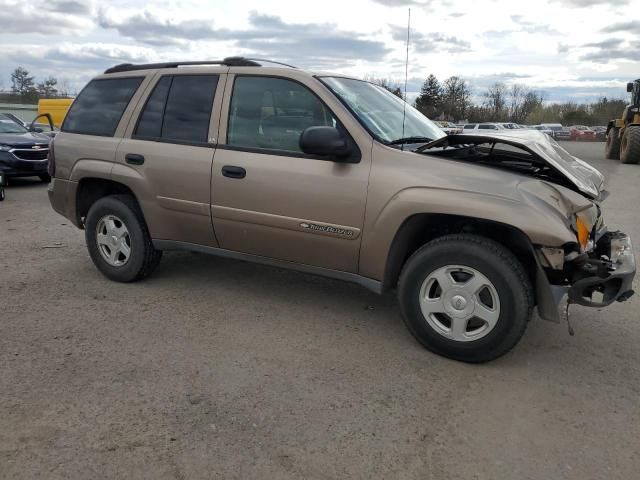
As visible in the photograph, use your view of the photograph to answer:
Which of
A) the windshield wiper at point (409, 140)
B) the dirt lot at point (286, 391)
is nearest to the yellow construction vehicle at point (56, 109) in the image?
the dirt lot at point (286, 391)

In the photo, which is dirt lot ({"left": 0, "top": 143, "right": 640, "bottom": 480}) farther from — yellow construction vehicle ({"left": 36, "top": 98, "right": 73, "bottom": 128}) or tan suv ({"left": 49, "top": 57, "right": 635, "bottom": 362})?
yellow construction vehicle ({"left": 36, "top": 98, "right": 73, "bottom": 128})

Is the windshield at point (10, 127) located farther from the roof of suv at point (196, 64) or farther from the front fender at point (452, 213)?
the front fender at point (452, 213)

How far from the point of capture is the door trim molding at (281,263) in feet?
12.4

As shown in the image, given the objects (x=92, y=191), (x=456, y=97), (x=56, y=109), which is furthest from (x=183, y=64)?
(x=456, y=97)

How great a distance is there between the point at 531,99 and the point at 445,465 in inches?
3387

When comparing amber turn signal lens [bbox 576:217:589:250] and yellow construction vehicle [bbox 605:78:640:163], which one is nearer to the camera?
amber turn signal lens [bbox 576:217:589:250]

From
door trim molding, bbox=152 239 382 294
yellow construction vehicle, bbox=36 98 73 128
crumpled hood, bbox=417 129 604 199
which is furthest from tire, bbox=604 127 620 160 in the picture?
yellow construction vehicle, bbox=36 98 73 128

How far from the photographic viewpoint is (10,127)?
1221 cm

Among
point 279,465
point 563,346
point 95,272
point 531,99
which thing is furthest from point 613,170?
point 531,99

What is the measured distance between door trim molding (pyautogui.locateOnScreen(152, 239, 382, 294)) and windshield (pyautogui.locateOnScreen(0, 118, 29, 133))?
942 centimetres

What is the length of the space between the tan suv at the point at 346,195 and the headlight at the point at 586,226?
15 mm

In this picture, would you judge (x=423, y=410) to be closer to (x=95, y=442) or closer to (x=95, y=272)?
(x=95, y=442)

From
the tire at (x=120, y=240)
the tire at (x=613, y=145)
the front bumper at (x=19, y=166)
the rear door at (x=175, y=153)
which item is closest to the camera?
the rear door at (x=175, y=153)

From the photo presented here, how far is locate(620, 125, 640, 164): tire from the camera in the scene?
58.2 feet
